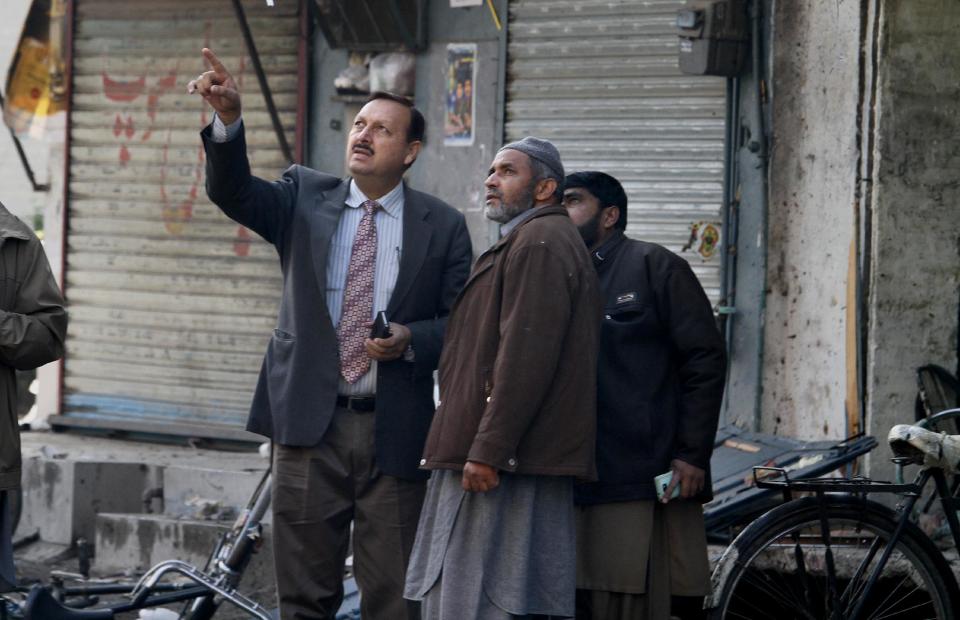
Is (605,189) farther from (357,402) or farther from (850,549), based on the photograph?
(850,549)

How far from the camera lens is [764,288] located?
317 inches

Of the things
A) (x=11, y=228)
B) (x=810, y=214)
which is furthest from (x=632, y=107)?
(x=11, y=228)

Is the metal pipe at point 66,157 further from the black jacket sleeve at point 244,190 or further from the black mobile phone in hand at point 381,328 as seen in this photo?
the black mobile phone in hand at point 381,328

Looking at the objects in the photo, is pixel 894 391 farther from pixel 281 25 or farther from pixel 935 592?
pixel 281 25

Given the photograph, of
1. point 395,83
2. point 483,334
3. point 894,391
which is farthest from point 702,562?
point 395,83

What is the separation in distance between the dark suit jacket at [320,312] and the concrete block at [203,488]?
3.86 metres

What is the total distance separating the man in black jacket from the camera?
4.93 metres

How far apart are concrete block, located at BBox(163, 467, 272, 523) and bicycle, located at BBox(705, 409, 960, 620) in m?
4.13

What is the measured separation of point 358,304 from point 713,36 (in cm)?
381

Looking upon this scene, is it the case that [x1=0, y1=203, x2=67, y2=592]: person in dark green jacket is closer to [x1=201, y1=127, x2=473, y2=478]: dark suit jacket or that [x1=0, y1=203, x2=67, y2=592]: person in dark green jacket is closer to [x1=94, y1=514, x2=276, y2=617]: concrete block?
[x1=201, y1=127, x2=473, y2=478]: dark suit jacket

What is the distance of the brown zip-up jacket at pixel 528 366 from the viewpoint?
430 cm

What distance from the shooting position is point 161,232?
34.4 ft

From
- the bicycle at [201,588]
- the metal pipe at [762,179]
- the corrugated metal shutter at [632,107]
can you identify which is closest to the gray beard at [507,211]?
the bicycle at [201,588]

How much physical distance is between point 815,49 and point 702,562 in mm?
3505
